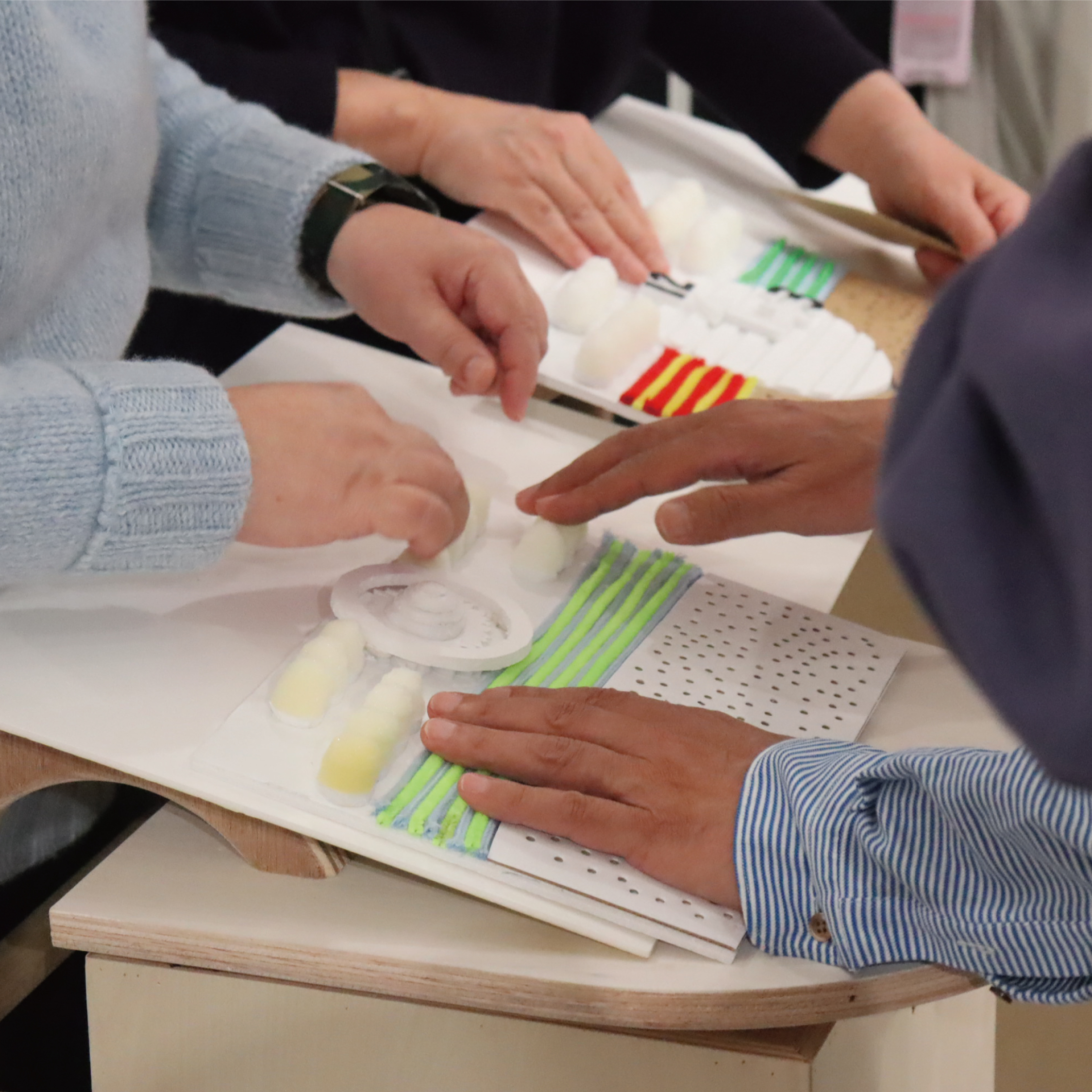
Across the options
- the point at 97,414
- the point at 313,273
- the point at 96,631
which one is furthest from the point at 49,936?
the point at 313,273

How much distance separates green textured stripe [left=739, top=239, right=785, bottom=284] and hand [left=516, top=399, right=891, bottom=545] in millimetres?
Result: 349

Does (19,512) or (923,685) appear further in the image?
(923,685)

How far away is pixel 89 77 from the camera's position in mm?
760

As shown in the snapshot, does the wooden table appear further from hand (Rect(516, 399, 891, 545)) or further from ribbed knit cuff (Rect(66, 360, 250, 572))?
hand (Rect(516, 399, 891, 545))

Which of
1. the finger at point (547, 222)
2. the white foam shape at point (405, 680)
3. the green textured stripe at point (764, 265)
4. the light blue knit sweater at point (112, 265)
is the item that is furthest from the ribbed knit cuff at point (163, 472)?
the green textured stripe at point (764, 265)

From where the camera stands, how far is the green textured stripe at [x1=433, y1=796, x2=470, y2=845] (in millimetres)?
605

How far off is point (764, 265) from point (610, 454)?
0.43m

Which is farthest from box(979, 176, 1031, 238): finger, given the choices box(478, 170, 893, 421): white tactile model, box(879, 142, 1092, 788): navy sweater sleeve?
box(879, 142, 1092, 788): navy sweater sleeve

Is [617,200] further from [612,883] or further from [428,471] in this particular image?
[612,883]

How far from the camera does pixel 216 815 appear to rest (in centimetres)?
64

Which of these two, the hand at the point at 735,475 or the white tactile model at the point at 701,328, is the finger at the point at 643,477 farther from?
the white tactile model at the point at 701,328

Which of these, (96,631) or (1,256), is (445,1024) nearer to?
(96,631)

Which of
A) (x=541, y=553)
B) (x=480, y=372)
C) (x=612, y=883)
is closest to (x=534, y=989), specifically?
(x=612, y=883)

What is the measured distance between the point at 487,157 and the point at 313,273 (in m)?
0.25
